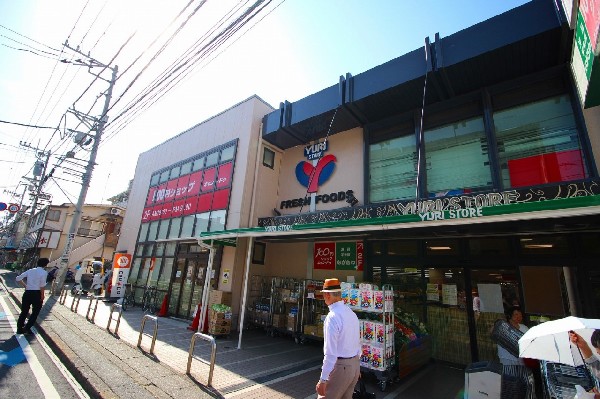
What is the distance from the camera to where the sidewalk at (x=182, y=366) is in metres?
4.63

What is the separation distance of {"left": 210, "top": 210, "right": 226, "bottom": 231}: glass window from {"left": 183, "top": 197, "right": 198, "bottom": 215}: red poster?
1.65 metres

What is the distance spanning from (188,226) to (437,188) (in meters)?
10.6

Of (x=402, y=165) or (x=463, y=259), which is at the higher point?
(x=402, y=165)

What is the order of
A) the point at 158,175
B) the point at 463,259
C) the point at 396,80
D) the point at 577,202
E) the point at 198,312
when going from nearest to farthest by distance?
the point at 577,202
the point at 463,259
the point at 396,80
the point at 198,312
the point at 158,175


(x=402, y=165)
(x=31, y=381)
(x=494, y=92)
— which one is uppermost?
(x=494, y=92)

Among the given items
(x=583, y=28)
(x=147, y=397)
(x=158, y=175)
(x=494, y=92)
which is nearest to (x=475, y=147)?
(x=494, y=92)

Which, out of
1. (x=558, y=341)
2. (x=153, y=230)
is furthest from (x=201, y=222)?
(x=558, y=341)

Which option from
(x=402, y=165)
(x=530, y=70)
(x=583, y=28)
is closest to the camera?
(x=583, y=28)

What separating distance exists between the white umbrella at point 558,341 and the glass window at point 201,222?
1110 centimetres

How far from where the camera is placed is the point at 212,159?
1321 cm

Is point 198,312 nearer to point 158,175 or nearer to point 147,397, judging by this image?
point 147,397

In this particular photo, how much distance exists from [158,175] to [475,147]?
52.2 ft

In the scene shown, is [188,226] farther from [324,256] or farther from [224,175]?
[324,256]

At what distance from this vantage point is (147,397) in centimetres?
411
